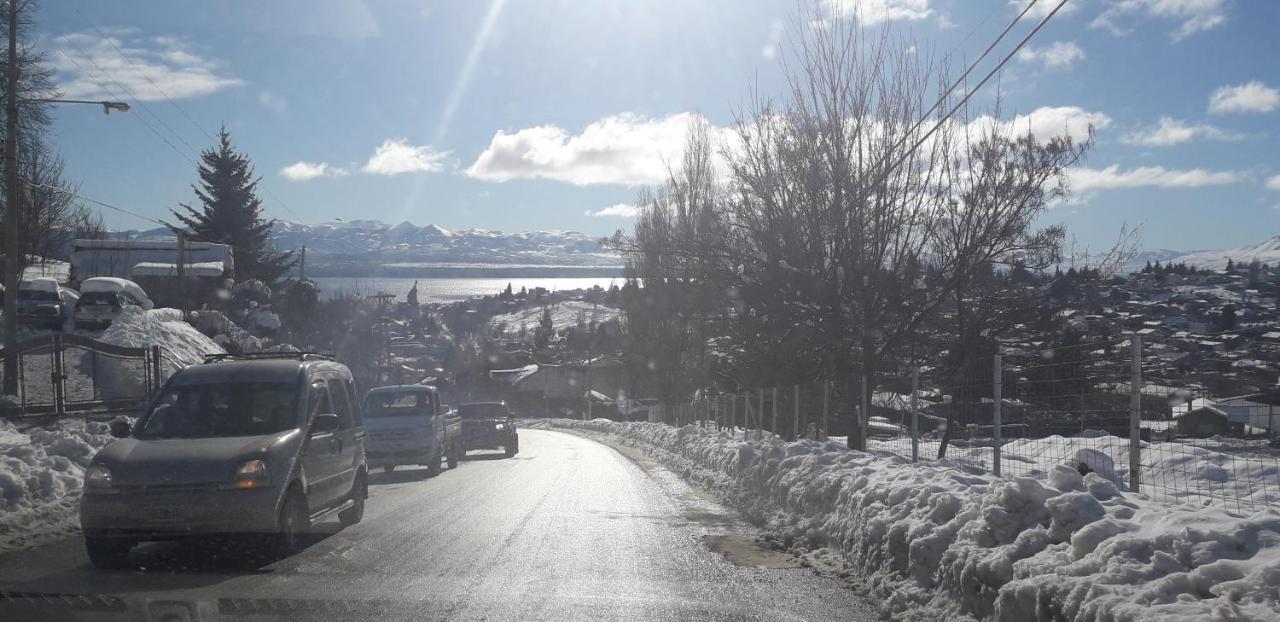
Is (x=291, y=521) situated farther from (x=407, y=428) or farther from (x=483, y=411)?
(x=483, y=411)

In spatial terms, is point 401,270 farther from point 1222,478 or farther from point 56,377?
point 1222,478

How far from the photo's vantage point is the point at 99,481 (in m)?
9.16

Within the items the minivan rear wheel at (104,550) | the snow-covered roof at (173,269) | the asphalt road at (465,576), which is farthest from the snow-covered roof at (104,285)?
the minivan rear wheel at (104,550)

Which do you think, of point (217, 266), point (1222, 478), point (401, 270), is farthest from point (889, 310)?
point (401, 270)

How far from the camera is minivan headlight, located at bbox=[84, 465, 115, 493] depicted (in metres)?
9.12

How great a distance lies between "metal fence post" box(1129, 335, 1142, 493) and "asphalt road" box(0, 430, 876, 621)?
10.2 feet

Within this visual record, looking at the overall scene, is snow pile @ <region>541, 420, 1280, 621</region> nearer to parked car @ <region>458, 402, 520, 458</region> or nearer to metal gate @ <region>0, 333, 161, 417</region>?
metal gate @ <region>0, 333, 161, 417</region>

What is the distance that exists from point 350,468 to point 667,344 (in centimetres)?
3617

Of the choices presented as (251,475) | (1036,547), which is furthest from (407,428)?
(1036,547)

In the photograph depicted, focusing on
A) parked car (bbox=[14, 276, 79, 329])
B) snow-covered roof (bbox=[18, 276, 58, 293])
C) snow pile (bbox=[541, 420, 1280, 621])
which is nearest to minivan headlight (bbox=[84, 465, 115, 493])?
snow pile (bbox=[541, 420, 1280, 621])

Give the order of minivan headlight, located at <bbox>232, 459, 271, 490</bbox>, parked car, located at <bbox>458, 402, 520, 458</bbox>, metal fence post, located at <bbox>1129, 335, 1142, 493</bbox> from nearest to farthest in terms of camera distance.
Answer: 1. metal fence post, located at <bbox>1129, 335, 1142, 493</bbox>
2. minivan headlight, located at <bbox>232, 459, 271, 490</bbox>
3. parked car, located at <bbox>458, 402, 520, 458</bbox>

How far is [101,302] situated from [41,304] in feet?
7.32

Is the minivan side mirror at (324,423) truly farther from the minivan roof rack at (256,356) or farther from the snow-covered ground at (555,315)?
the snow-covered ground at (555,315)

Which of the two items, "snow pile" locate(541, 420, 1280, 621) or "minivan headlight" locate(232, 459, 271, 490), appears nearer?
"snow pile" locate(541, 420, 1280, 621)
